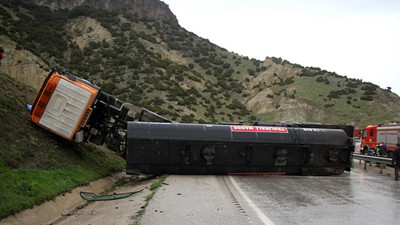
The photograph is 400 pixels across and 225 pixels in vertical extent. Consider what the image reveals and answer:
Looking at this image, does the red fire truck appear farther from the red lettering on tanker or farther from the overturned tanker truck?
the red lettering on tanker

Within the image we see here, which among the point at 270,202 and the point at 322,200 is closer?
the point at 270,202

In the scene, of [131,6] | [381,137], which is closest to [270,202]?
[381,137]

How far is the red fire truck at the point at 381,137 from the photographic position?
28.0 metres

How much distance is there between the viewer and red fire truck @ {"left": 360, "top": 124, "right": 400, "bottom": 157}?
28.0 metres

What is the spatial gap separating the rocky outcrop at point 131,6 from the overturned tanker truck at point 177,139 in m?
65.3

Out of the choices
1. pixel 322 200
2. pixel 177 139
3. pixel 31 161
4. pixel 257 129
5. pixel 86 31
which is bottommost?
pixel 31 161

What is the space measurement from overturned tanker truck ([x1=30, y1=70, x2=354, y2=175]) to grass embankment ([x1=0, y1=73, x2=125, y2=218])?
60cm

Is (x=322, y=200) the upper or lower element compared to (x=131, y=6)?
lower

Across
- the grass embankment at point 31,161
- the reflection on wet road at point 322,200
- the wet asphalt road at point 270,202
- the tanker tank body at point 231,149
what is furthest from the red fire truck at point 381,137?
the grass embankment at point 31,161

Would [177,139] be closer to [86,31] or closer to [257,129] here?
[257,129]

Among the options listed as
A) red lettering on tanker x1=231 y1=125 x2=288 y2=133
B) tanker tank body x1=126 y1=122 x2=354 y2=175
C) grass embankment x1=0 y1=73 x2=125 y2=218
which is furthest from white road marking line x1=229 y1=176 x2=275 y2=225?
grass embankment x1=0 y1=73 x2=125 y2=218

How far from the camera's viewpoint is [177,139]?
43.9 ft

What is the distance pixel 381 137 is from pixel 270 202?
25145 mm

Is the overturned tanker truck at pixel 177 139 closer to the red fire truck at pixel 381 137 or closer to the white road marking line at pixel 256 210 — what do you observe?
the white road marking line at pixel 256 210
